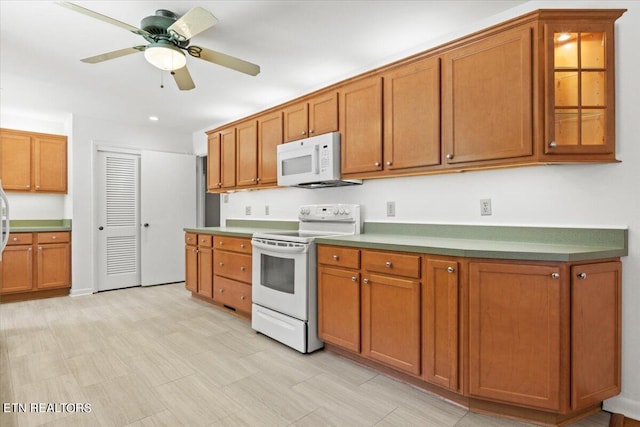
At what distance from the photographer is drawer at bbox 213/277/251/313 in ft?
11.2

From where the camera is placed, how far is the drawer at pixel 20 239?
14.0 ft

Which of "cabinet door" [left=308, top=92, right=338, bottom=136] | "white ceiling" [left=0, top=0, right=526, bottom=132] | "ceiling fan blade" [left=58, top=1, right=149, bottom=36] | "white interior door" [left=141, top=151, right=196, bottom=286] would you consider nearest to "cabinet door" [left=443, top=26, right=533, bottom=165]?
"white ceiling" [left=0, top=0, right=526, bottom=132]

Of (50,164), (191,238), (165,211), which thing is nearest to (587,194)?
(191,238)

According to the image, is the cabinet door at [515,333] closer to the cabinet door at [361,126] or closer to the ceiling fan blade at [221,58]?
the cabinet door at [361,126]

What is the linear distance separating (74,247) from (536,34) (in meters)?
5.49

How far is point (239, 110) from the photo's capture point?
4574 millimetres

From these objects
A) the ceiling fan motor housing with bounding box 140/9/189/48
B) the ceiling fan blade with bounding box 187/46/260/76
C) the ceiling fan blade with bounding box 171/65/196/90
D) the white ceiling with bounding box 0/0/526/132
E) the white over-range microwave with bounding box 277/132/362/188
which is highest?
the white ceiling with bounding box 0/0/526/132

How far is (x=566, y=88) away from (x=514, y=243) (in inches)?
36.8

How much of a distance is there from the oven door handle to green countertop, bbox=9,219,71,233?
3.20 meters

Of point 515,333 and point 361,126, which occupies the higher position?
point 361,126

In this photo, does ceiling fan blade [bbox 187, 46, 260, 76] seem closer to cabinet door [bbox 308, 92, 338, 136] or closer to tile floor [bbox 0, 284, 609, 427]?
cabinet door [bbox 308, 92, 338, 136]

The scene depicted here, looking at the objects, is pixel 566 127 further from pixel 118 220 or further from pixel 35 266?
pixel 35 266

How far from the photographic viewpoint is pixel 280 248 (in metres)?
2.85

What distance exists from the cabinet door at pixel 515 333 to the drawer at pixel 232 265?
219cm
